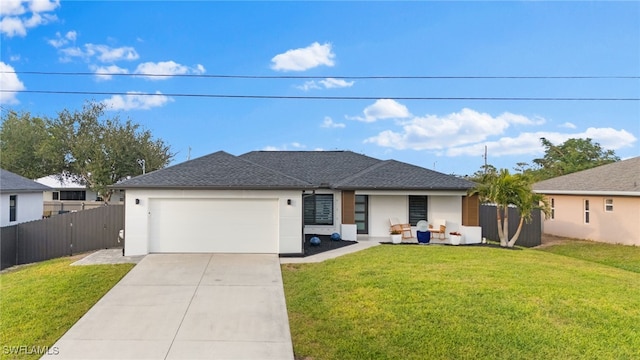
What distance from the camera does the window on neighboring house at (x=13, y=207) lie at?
1572 centimetres

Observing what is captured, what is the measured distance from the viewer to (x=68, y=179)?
29.6 metres

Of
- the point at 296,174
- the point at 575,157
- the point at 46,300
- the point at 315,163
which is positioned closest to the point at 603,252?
the point at 315,163

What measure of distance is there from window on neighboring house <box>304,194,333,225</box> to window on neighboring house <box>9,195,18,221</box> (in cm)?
1354

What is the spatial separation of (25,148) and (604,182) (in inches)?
1563

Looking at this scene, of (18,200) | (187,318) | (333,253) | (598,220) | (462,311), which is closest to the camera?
(462,311)

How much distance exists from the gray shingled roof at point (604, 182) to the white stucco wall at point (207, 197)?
47.4ft

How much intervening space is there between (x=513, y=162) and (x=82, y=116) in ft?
140

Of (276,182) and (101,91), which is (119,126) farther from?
(276,182)

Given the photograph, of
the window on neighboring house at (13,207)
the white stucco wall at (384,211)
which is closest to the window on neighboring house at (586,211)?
the white stucco wall at (384,211)

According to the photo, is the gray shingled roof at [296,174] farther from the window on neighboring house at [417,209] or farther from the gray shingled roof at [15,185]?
the gray shingled roof at [15,185]

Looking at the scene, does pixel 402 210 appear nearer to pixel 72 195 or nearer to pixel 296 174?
pixel 296 174

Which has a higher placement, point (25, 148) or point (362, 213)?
point (25, 148)

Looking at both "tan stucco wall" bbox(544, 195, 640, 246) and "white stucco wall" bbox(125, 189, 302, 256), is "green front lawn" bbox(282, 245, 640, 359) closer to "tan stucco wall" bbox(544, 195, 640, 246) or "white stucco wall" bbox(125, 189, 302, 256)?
"white stucco wall" bbox(125, 189, 302, 256)

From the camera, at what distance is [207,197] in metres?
11.2
